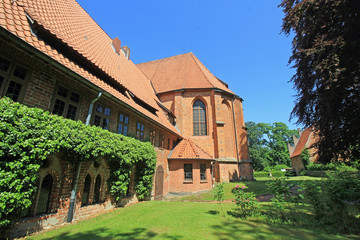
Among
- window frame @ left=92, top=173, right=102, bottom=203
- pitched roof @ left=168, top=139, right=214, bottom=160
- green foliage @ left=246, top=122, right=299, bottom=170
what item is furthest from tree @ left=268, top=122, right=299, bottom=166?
window frame @ left=92, top=173, right=102, bottom=203

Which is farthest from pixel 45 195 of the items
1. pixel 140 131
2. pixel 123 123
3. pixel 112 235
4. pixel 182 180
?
pixel 182 180

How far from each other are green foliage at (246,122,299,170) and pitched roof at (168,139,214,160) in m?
44.4

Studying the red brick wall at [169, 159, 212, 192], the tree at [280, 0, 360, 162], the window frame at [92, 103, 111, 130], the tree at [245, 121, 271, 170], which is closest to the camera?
the window frame at [92, 103, 111, 130]

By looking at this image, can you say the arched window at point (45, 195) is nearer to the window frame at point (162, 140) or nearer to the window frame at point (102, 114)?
the window frame at point (102, 114)

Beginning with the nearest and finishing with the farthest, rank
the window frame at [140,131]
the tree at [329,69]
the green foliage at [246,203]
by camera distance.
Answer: the green foliage at [246,203], the tree at [329,69], the window frame at [140,131]

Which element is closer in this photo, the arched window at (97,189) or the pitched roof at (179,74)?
the arched window at (97,189)

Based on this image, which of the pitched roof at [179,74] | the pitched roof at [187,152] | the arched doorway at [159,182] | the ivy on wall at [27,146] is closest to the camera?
the ivy on wall at [27,146]

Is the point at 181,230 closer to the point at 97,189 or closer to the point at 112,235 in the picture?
the point at 112,235

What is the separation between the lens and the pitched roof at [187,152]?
1570cm

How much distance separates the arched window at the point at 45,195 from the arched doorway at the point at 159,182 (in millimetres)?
8201

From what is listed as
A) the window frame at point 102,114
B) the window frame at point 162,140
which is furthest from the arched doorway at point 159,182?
the window frame at point 102,114

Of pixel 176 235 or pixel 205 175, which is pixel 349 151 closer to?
pixel 205 175

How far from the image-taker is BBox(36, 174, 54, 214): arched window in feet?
17.6

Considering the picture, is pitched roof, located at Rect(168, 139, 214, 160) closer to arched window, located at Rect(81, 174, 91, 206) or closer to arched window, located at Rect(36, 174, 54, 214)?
arched window, located at Rect(81, 174, 91, 206)
